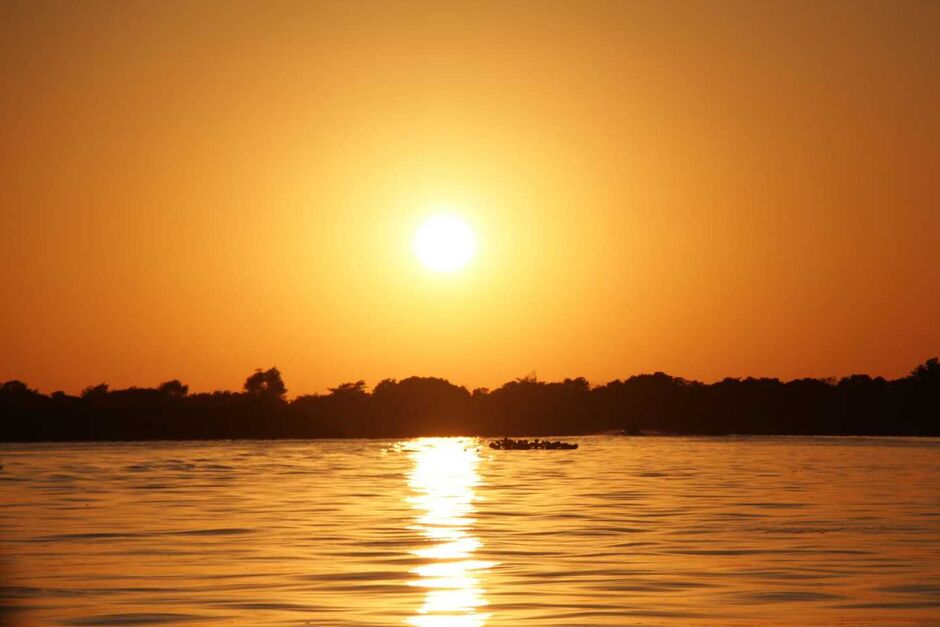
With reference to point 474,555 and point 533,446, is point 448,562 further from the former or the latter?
point 533,446

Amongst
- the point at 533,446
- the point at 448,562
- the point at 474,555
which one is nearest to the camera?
the point at 448,562

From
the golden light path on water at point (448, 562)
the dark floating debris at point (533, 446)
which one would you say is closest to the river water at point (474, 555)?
the golden light path on water at point (448, 562)

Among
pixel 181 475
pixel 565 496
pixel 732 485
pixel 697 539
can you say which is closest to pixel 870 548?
pixel 697 539

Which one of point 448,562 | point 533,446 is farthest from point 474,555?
point 533,446

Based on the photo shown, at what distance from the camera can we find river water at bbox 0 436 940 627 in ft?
88.4

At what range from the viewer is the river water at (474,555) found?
88.4 ft

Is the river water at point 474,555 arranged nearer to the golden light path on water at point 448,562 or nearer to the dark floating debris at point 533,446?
the golden light path on water at point 448,562

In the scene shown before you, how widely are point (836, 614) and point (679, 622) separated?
3.22m

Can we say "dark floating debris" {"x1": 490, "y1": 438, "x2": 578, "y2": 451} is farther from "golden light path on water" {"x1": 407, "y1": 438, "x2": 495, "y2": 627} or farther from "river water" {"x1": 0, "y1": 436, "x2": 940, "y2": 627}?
"golden light path on water" {"x1": 407, "y1": 438, "x2": 495, "y2": 627}

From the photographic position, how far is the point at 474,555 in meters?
36.7

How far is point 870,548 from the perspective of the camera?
126ft

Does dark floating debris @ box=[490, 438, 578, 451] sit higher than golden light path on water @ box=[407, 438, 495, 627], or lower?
higher

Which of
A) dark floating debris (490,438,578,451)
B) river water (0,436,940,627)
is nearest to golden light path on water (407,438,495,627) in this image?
river water (0,436,940,627)

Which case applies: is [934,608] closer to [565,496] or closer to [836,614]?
[836,614]
